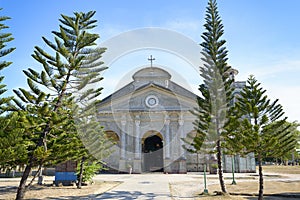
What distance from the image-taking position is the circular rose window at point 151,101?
915 inches

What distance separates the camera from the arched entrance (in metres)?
24.1

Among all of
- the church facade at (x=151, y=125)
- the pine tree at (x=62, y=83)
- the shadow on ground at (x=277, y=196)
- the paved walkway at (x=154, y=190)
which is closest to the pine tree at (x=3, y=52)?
the pine tree at (x=62, y=83)

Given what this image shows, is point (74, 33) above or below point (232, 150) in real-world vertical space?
above

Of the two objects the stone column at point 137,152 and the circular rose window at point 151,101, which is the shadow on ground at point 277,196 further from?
the circular rose window at point 151,101

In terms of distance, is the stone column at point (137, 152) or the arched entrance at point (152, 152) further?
the arched entrance at point (152, 152)

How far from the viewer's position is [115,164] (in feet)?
73.6

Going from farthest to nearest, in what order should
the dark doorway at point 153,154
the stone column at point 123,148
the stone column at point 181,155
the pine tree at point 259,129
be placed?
the dark doorway at point 153,154 → the stone column at point 123,148 → the stone column at point 181,155 → the pine tree at point 259,129

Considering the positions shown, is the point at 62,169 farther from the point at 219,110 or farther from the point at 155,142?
the point at 155,142

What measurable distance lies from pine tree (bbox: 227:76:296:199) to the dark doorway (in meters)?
15.0

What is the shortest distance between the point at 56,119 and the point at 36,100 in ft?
2.58

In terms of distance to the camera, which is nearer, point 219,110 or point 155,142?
point 219,110

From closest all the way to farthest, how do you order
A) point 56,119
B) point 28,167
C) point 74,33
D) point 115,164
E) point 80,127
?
1. point 56,119
2. point 28,167
3. point 74,33
4. point 80,127
5. point 115,164

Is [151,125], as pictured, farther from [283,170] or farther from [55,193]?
[283,170]

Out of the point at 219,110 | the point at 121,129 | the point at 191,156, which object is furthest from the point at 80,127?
the point at 191,156
